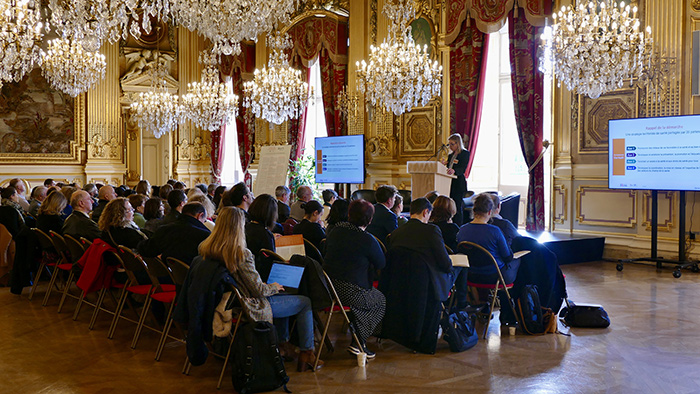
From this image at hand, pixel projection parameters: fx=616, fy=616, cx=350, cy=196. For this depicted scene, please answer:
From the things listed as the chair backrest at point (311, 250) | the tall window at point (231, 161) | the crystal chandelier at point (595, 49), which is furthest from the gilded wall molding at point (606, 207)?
the tall window at point (231, 161)

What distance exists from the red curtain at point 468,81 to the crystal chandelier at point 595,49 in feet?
8.85

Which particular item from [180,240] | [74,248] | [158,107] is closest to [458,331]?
[180,240]

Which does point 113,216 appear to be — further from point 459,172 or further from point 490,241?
point 459,172

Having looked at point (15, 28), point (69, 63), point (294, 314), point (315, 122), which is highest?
point (69, 63)

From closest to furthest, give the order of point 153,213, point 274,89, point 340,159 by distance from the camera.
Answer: point 153,213 → point 274,89 → point 340,159

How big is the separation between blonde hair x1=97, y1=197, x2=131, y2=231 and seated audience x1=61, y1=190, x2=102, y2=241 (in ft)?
2.10

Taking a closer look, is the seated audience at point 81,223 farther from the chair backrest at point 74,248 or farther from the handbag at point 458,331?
the handbag at point 458,331

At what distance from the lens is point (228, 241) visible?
3520 mm

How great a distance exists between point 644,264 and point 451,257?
186 inches

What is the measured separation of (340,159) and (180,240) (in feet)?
23.6

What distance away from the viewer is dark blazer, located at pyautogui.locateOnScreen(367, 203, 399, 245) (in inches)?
211

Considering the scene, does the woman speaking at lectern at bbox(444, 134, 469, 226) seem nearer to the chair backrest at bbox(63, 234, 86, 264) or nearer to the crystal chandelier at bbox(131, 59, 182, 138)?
the chair backrest at bbox(63, 234, 86, 264)

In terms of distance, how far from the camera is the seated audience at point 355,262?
4031mm

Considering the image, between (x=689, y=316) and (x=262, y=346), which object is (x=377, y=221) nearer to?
(x=262, y=346)
